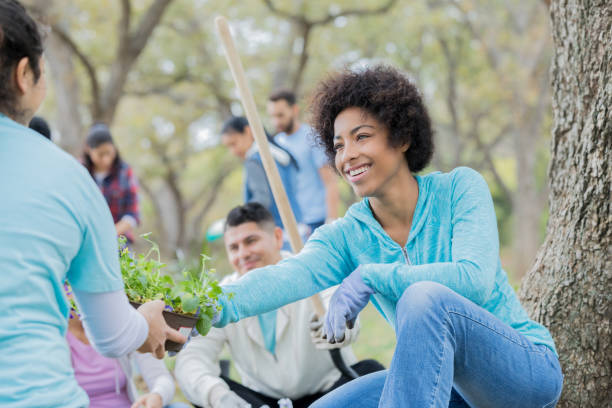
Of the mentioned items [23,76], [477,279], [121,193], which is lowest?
[121,193]

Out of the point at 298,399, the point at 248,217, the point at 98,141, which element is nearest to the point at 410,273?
the point at 298,399

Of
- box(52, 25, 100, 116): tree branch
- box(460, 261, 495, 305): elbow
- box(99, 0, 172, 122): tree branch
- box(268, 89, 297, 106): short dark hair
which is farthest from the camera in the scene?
box(99, 0, 172, 122): tree branch

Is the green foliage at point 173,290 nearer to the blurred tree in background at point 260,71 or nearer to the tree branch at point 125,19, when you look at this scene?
the blurred tree in background at point 260,71

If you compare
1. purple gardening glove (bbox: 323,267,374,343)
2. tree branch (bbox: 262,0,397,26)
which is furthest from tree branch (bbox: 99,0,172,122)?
purple gardening glove (bbox: 323,267,374,343)

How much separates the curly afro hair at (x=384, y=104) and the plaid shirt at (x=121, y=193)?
9.62 feet

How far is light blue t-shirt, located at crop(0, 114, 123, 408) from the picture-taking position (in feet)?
4.86

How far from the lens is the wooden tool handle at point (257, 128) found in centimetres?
296

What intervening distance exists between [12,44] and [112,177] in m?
3.81

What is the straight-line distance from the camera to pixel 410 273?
2.19 meters

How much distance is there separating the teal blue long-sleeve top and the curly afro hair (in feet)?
0.55

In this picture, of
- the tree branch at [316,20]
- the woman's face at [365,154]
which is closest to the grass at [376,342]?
the woman's face at [365,154]

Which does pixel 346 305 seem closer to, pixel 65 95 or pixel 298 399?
pixel 298 399

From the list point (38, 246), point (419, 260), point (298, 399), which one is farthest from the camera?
point (298, 399)

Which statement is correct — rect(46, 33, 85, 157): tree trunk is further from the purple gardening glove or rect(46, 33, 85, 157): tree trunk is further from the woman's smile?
the purple gardening glove
